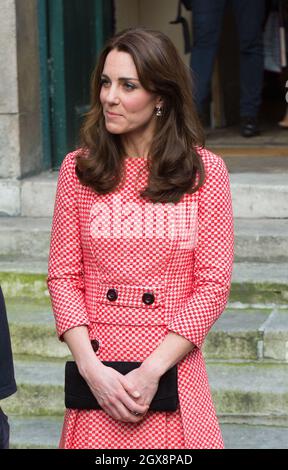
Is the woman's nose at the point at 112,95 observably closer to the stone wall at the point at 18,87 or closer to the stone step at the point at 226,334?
the stone step at the point at 226,334

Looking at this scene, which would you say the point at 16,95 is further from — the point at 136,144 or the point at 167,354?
the point at 167,354

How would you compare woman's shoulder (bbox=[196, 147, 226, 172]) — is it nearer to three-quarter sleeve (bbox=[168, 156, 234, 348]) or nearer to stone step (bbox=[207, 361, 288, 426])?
three-quarter sleeve (bbox=[168, 156, 234, 348])

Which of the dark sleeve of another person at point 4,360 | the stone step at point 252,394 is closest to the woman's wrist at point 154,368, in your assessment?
the dark sleeve of another person at point 4,360

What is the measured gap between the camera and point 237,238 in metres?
6.46

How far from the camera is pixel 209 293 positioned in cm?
343

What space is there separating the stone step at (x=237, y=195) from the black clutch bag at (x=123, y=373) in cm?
350

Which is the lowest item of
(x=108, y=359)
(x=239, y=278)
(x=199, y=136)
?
(x=239, y=278)

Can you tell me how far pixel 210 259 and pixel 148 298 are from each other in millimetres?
207

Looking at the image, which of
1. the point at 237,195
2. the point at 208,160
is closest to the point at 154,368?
the point at 208,160

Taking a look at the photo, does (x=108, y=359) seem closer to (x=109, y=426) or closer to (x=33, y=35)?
(x=109, y=426)

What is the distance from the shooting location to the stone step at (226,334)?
566 cm

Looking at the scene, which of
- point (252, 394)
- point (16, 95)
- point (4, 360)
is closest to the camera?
point (4, 360)
